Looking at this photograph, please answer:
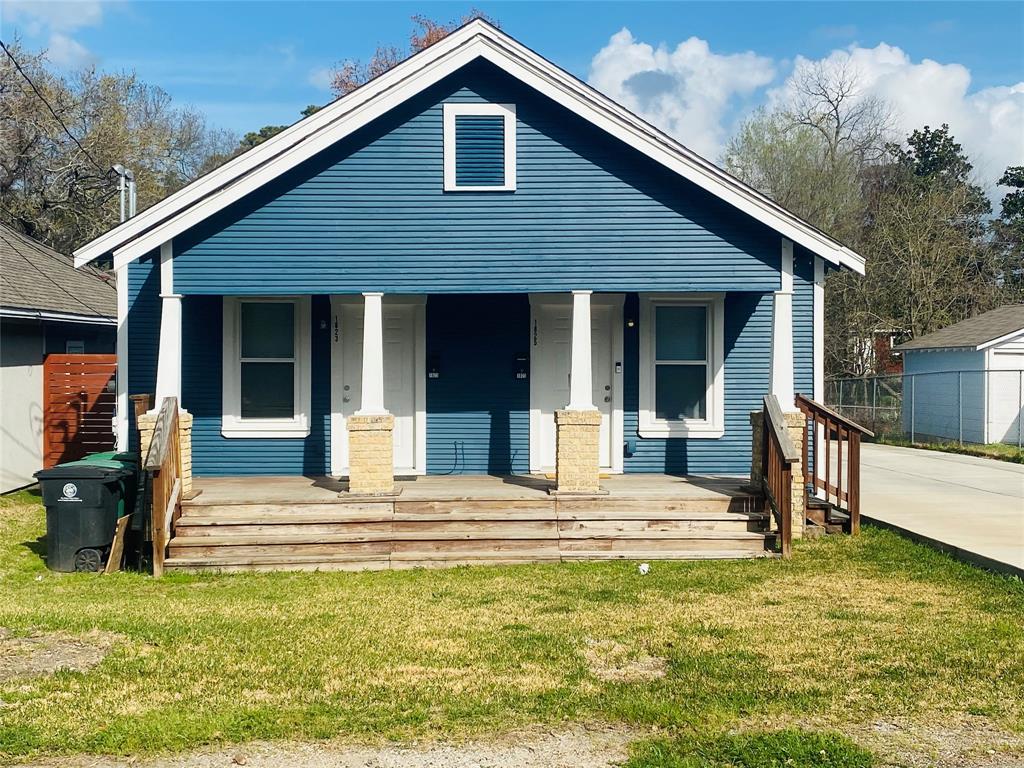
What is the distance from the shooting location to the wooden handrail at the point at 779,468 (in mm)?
9656

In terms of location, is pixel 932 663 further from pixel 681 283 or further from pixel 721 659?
pixel 681 283

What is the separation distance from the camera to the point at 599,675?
6.08 meters

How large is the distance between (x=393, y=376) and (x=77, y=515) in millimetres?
4362

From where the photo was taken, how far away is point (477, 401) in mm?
12680

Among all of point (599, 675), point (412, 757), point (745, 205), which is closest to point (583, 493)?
point (745, 205)

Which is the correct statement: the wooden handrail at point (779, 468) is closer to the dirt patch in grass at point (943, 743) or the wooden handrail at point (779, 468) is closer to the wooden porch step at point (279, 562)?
the wooden porch step at point (279, 562)

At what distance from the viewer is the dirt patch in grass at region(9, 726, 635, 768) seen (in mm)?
4688

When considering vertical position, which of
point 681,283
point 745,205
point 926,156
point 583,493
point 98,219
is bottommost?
point 583,493

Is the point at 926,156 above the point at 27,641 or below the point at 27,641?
above

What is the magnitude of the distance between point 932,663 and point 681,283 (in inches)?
223

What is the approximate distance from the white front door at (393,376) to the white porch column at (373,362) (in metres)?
1.88

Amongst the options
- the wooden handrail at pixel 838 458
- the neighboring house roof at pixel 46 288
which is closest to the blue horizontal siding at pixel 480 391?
the wooden handrail at pixel 838 458

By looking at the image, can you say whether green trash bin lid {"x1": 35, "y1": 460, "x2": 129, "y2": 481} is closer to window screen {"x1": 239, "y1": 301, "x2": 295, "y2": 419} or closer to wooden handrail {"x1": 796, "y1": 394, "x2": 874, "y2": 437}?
window screen {"x1": 239, "y1": 301, "x2": 295, "y2": 419}

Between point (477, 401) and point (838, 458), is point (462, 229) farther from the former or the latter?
point (838, 458)
